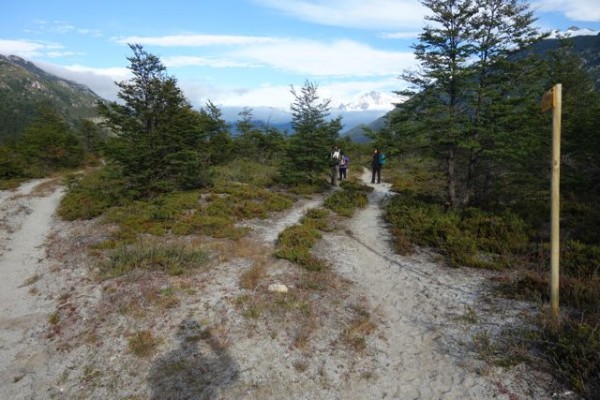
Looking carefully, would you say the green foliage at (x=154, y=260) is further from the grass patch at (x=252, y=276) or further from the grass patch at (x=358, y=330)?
the grass patch at (x=358, y=330)

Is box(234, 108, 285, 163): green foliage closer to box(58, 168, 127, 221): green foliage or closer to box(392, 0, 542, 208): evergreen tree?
box(58, 168, 127, 221): green foliage

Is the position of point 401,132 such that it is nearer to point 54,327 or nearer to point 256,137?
point 54,327

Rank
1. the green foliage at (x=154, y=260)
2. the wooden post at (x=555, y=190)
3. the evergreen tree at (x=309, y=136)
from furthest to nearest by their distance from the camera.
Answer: the evergreen tree at (x=309, y=136), the green foliage at (x=154, y=260), the wooden post at (x=555, y=190)

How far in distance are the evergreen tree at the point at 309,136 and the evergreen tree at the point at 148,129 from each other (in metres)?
5.93

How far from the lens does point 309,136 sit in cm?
2047

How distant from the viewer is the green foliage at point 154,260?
31.9ft

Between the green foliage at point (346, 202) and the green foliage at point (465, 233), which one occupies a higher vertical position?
the green foliage at point (346, 202)

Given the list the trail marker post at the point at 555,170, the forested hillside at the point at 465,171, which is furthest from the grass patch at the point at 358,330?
the trail marker post at the point at 555,170

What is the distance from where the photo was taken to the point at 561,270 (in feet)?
27.9

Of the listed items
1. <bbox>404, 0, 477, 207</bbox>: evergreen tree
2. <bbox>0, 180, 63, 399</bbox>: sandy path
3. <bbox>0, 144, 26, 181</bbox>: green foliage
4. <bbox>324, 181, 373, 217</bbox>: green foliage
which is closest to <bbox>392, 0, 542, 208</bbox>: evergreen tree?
<bbox>404, 0, 477, 207</bbox>: evergreen tree

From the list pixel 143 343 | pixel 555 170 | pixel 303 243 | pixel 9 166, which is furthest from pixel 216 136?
pixel 555 170

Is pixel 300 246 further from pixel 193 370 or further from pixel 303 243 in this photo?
pixel 193 370

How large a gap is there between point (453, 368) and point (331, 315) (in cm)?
263

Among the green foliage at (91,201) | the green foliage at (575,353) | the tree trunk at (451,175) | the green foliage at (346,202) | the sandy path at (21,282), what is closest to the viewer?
the green foliage at (575,353)
